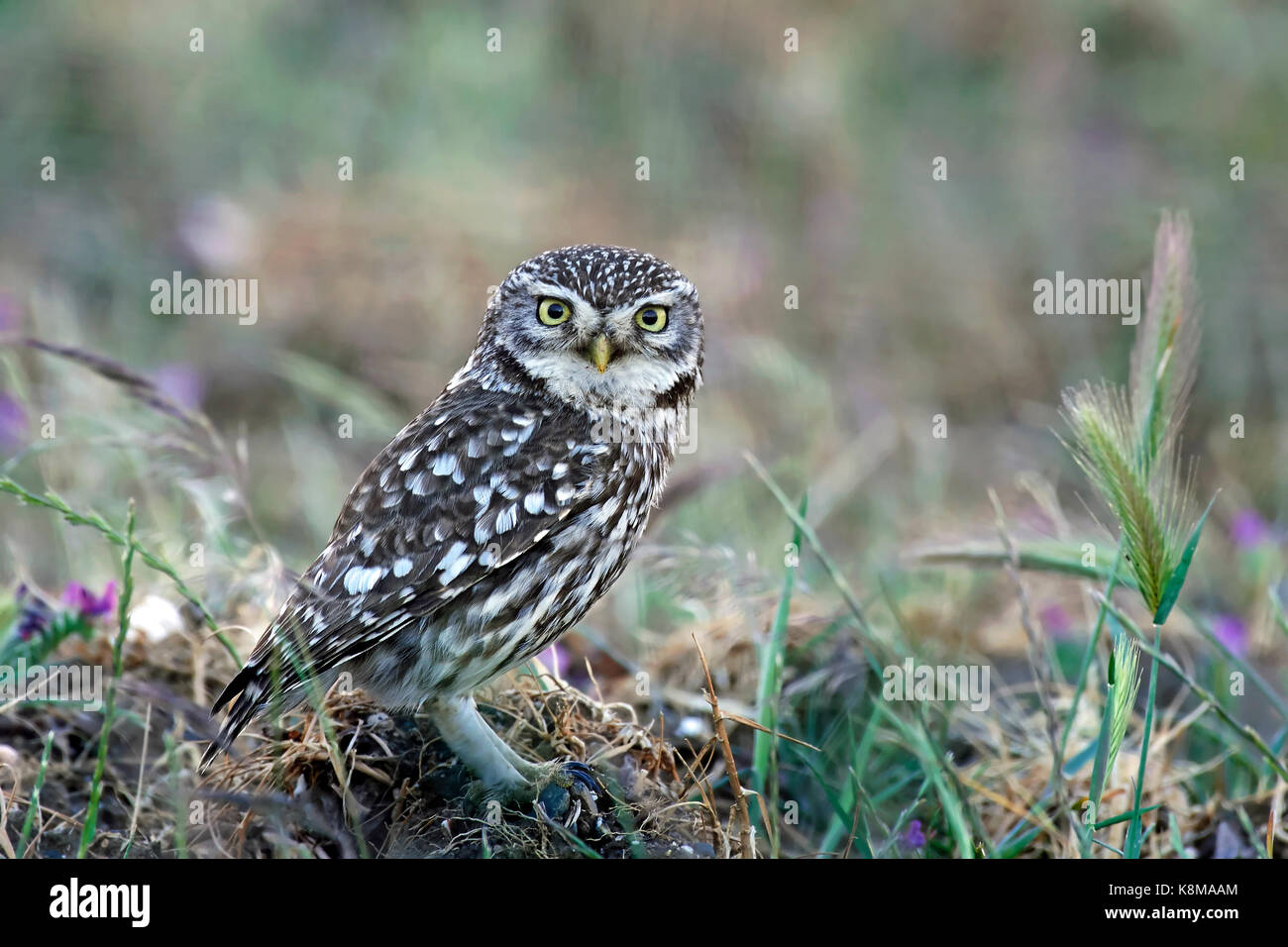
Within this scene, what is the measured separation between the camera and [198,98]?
972 cm

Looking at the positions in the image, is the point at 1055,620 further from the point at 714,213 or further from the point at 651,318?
the point at 714,213

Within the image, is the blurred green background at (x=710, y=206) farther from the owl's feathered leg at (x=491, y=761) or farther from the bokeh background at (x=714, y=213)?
the owl's feathered leg at (x=491, y=761)

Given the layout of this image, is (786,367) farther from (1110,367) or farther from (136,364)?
(136,364)

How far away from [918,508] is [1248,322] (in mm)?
2671

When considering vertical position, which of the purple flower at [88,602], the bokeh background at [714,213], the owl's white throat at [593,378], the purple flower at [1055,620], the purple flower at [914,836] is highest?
the bokeh background at [714,213]

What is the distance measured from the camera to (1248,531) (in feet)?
17.8

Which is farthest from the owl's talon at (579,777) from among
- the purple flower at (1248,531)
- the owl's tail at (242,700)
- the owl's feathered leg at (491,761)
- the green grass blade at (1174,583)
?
the purple flower at (1248,531)

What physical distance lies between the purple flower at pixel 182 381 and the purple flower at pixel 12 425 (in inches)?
22.8

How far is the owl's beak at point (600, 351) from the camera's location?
11.8 feet

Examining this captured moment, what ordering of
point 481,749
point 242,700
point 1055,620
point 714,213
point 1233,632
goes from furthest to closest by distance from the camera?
point 714,213 → point 1055,620 → point 1233,632 → point 481,749 → point 242,700

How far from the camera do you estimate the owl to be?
3.28 metres

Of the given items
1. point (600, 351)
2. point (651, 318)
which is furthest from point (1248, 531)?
point (600, 351)

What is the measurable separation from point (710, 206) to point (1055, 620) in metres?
4.78

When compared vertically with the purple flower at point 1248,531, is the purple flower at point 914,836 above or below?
below
